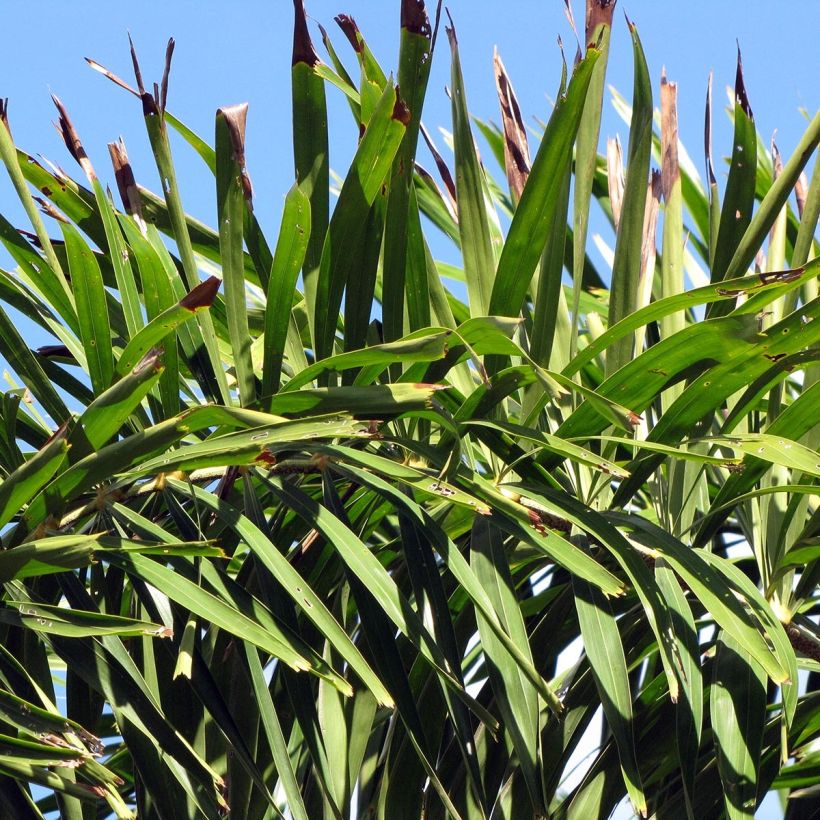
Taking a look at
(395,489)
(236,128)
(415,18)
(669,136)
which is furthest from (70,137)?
(669,136)

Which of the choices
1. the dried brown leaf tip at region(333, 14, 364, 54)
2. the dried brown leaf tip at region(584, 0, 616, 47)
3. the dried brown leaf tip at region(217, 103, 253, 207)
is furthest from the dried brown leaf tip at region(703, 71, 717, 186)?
the dried brown leaf tip at region(217, 103, 253, 207)

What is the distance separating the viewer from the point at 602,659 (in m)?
0.69

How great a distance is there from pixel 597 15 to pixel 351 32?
0.21 m

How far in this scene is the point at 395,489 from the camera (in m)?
0.72

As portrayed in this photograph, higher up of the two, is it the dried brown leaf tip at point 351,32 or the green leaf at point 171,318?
the dried brown leaf tip at point 351,32

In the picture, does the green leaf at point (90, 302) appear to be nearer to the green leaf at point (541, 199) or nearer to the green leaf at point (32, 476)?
the green leaf at point (32, 476)

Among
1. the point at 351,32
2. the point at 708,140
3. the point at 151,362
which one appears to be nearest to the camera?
the point at 151,362

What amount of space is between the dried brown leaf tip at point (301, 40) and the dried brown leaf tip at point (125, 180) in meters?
0.24

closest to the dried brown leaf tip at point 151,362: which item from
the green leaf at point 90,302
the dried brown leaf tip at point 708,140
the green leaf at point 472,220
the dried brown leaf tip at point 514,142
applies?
the green leaf at point 90,302

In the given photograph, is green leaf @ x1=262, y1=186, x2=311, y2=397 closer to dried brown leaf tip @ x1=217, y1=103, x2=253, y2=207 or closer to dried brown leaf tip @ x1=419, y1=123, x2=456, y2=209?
dried brown leaf tip @ x1=217, y1=103, x2=253, y2=207

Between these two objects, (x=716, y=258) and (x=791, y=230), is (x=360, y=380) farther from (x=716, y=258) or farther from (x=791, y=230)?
(x=791, y=230)

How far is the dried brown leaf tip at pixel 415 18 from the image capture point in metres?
0.73

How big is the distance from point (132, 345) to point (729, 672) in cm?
50

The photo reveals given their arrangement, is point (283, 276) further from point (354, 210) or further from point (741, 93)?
point (741, 93)
